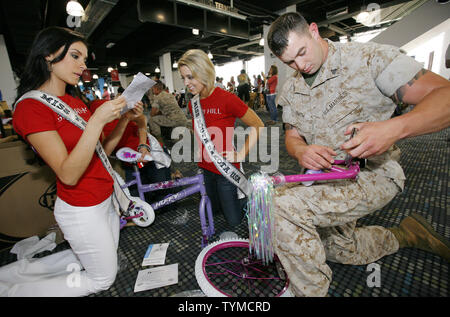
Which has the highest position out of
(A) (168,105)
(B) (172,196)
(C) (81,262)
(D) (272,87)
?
(D) (272,87)

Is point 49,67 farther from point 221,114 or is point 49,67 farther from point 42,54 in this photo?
point 221,114

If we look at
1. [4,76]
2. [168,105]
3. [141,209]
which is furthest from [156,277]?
[4,76]

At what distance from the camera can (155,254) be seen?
1.79 m

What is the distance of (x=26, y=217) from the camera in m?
2.04

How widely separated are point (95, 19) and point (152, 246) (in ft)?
28.9

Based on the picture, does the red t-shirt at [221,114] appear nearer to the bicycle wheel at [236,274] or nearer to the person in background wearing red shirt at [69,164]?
the bicycle wheel at [236,274]

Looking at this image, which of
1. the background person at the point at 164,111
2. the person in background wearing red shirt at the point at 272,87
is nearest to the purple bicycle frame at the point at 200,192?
the background person at the point at 164,111

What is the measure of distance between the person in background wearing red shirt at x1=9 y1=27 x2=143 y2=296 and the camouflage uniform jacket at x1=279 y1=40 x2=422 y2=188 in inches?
45.4

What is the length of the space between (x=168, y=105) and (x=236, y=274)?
4045mm

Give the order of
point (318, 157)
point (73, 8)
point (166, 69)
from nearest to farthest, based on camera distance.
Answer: point (318, 157)
point (73, 8)
point (166, 69)

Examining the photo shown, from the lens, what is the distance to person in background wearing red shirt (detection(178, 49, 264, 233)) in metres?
1.78

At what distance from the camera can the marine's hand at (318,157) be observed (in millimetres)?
1021

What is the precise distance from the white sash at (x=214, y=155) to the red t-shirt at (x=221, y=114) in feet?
0.19
